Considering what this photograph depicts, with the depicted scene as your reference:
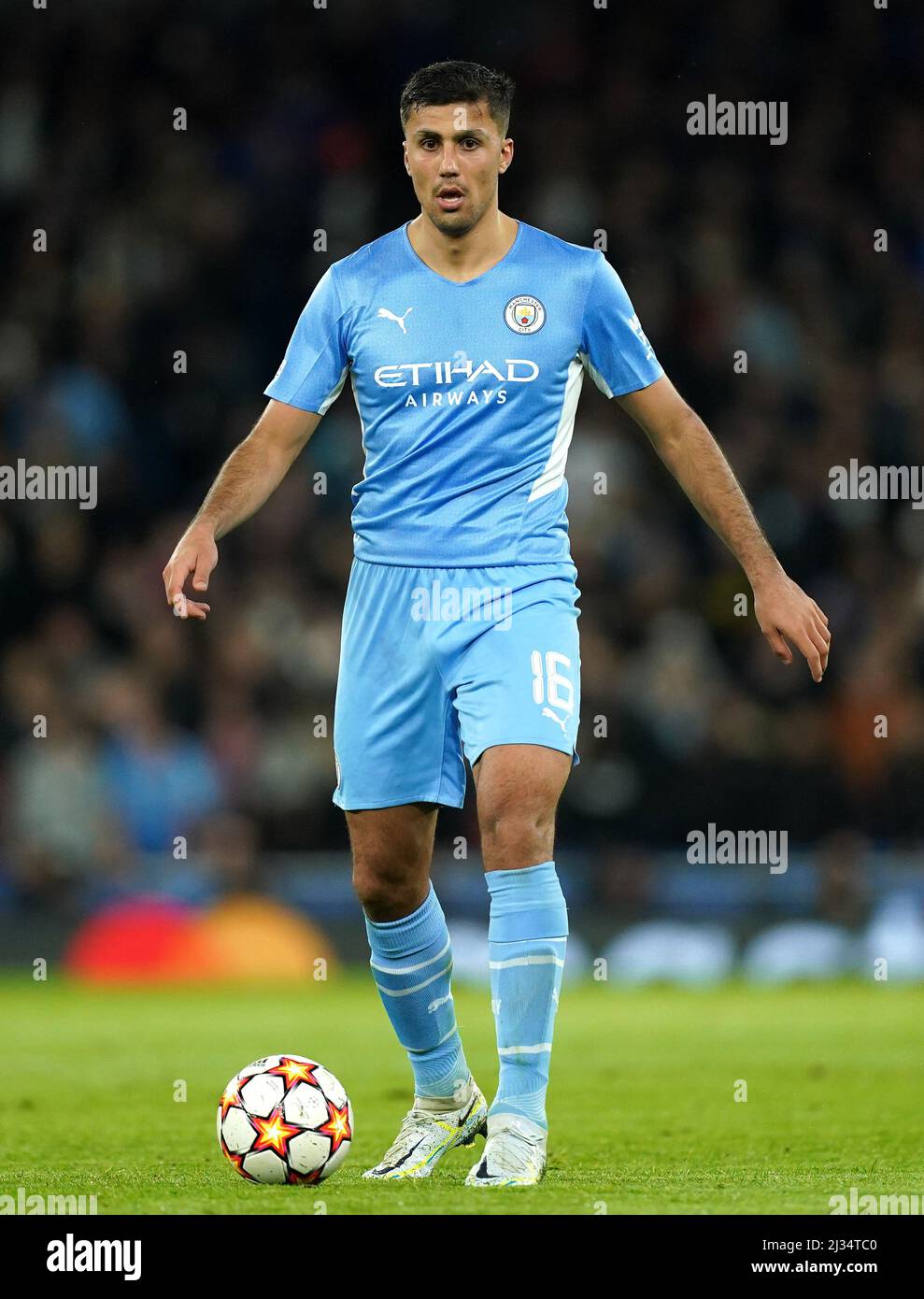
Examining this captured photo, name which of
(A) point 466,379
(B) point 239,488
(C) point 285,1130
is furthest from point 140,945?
(A) point 466,379

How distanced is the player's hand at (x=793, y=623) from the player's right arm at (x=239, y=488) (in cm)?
129

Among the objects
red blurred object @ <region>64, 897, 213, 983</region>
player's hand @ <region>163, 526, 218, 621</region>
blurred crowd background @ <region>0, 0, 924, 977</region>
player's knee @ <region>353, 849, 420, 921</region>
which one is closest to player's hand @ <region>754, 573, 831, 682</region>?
player's knee @ <region>353, 849, 420, 921</region>

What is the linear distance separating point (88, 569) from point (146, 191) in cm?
333

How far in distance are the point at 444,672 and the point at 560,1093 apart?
2.66 metres

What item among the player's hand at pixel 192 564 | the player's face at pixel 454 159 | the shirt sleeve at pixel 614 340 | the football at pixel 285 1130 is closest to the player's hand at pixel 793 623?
the shirt sleeve at pixel 614 340

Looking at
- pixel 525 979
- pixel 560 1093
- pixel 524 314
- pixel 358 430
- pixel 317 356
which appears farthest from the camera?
pixel 358 430

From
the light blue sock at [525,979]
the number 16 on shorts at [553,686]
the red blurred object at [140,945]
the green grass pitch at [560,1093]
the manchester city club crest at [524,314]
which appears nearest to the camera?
the green grass pitch at [560,1093]

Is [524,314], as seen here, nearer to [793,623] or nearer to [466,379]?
[466,379]

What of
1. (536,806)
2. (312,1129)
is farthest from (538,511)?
(312,1129)

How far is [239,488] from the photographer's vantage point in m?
5.59

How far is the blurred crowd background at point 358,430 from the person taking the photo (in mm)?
12117

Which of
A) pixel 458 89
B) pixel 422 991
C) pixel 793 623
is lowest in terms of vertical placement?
pixel 422 991

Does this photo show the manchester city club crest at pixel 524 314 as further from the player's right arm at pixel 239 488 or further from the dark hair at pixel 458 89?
the player's right arm at pixel 239 488

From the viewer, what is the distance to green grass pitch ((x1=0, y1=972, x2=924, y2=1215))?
492 centimetres
